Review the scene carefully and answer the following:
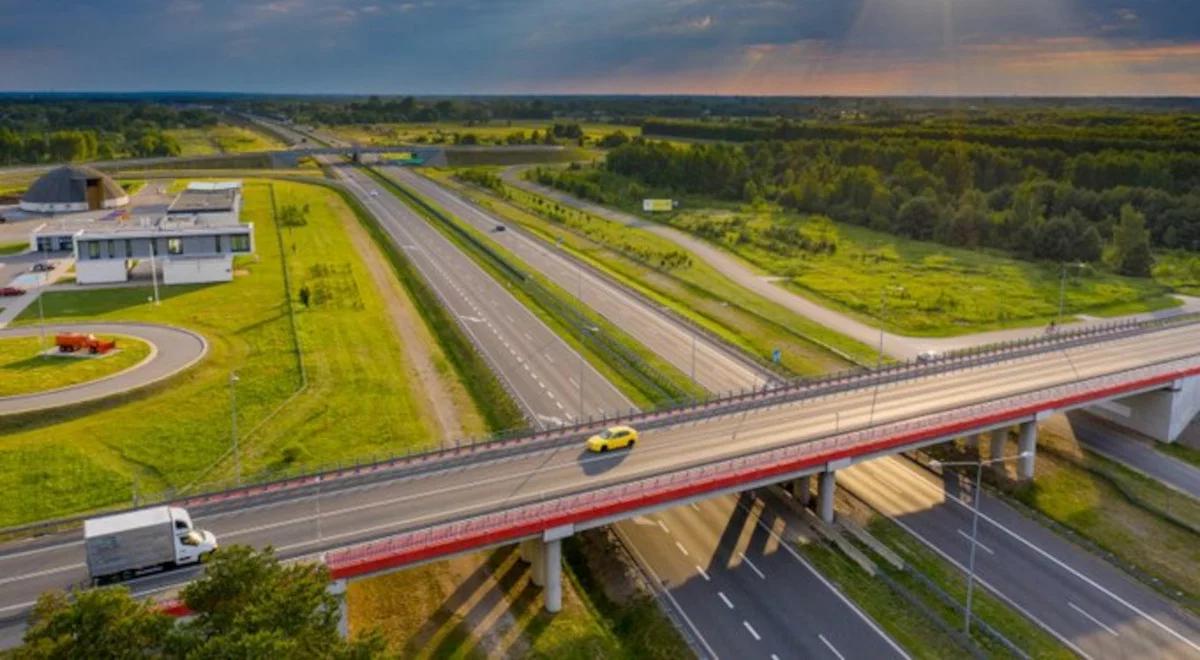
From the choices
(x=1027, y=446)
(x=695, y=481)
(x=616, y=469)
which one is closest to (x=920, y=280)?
(x=1027, y=446)

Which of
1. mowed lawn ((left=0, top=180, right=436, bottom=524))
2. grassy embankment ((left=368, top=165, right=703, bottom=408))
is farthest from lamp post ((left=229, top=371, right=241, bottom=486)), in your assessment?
grassy embankment ((left=368, top=165, right=703, bottom=408))

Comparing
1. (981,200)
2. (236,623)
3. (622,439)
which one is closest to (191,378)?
(622,439)

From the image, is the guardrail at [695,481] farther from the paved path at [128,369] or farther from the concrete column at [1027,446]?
the paved path at [128,369]

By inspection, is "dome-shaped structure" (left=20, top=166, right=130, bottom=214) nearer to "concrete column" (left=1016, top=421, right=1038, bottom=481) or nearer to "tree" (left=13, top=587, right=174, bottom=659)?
"tree" (left=13, top=587, right=174, bottom=659)

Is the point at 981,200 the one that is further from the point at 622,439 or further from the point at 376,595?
the point at 376,595

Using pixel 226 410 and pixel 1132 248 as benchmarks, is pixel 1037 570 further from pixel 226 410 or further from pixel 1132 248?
pixel 1132 248
